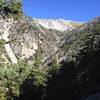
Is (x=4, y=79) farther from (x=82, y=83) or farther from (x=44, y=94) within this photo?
(x=82, y=83)

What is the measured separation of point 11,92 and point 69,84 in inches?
883

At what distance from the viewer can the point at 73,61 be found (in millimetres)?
84250

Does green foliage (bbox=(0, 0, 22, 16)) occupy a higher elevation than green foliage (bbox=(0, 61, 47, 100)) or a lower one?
higher

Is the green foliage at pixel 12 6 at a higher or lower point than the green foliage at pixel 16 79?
higher

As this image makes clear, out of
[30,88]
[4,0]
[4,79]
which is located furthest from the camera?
[4,79]

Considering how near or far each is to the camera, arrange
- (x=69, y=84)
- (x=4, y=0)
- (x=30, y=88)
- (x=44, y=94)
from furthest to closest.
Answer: (x=30, y=88) → (x=44, y=94) → (x=69, y=84) → (x=4, y=0)

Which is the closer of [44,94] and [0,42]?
[0,42]

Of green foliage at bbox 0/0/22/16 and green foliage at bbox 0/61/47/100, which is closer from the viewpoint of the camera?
green foliage at bbox 0/0/22/16

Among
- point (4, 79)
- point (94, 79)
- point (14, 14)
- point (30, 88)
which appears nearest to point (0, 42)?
point (14, 14)

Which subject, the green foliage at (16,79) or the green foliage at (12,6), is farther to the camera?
the green foliage at (16,79)

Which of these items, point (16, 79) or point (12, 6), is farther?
point (16, 79)

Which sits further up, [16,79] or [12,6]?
[12,6]

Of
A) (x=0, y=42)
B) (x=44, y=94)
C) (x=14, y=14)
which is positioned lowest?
(x=44, y=94)

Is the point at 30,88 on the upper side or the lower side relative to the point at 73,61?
lower
